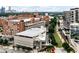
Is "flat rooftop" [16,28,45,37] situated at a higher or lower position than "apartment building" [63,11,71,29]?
lower

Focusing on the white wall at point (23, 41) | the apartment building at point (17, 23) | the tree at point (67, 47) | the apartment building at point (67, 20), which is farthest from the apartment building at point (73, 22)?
the white wall at point (23, 41)

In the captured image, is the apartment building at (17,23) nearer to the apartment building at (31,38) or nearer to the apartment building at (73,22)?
the apartment building at (31,38)

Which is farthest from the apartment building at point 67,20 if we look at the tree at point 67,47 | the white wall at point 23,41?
the white wall at point 23,41

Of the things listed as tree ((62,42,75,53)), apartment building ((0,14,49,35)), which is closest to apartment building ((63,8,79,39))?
tree ((62,42,75,53))

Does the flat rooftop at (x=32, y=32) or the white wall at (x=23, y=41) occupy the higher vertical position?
the flat rooftop at (x=32, y=32)

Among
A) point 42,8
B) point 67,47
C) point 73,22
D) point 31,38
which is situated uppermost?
point 42,8

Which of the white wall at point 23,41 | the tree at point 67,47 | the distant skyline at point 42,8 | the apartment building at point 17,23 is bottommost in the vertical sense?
the tree at point 67,47

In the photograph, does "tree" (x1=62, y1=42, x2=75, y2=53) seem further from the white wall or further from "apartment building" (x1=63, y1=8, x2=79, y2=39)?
the white wall

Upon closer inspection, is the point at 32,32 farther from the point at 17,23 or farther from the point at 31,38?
the point at 17,23

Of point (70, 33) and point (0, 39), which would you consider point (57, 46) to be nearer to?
point (70, 33)

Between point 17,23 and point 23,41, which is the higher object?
point 17,23

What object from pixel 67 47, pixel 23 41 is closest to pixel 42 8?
pixel 23 41
